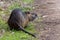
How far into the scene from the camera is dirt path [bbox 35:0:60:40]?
6.38m

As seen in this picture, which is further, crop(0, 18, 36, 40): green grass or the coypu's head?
the coypu's head

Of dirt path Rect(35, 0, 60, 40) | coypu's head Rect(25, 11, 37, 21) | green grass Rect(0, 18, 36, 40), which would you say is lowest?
dirt path Rect(35, 0, 60, 40)

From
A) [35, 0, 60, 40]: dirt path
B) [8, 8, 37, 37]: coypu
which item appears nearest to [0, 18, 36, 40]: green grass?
[8, 8, 37, 37]: coypu

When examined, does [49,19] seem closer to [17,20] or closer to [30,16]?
[30,16]

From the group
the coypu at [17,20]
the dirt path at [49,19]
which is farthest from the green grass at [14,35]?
the dirt path at [49,19]

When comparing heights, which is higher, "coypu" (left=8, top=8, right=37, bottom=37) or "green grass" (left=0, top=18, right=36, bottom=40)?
"coypu" (left=8, top=8, right=37, bottom=37)

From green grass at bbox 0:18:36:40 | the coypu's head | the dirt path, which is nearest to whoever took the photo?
green grass at bbox 0:18:36:40

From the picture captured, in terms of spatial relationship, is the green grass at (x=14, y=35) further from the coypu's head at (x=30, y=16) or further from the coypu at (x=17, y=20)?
the coypu's head at (x=30, y=16)

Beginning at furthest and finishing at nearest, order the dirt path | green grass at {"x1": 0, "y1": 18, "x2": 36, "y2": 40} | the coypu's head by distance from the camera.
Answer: the coypu's head
the dirt path
green grass at {"x1": 0, "y1": 18, "x2": 36, "y2": 40}

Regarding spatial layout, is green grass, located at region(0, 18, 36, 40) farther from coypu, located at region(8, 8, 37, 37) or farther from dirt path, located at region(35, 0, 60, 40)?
dirt path, located at region(35, 0, 60, 40)

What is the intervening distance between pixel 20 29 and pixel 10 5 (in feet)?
8.39

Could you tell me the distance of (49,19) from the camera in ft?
25.3

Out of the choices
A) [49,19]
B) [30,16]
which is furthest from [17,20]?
[49,19]

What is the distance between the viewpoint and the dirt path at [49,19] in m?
6.38
